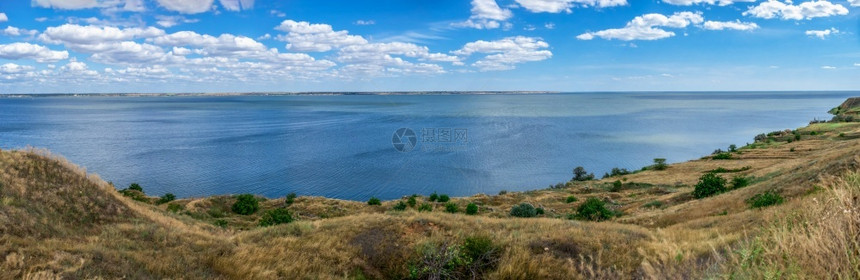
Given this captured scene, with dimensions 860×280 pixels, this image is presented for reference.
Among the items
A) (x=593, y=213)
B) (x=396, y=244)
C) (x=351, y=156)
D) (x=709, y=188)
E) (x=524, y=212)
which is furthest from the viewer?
(x=351, y=156)

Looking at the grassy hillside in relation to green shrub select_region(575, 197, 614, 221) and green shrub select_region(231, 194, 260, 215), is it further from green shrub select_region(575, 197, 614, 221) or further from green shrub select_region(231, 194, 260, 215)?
green shrub select_region(231, 194, 260, 215)

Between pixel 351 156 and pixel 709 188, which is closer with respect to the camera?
pixel 709 188

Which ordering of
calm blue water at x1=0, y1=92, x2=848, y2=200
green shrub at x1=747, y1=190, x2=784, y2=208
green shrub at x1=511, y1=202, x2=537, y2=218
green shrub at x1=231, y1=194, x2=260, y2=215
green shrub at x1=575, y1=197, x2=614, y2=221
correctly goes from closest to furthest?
green shrub at x1=747, y1=190, x2=784, y2=208
green shrub at x1=575, y1=197, x2=614, y2=221
green shrub at x1=511, y1=202, x2=537, y2=218
green shrub at x1=231, y1=194, x2=260, y2=215
calm blue water at x1=0, y1=92, x2=848, y2=200

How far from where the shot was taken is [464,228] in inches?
494

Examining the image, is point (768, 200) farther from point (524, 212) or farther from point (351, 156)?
point (351, 156)

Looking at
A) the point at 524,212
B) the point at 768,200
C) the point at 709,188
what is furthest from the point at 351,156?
the point at 768,200

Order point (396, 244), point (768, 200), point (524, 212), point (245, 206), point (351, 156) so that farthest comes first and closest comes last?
1. point (351, 156)
2. point (245, 206)
3. point (524, 212)
4. point (768, 200)
5. point (396, 244)

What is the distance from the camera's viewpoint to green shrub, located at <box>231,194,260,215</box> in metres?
29.3

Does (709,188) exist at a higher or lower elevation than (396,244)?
lower

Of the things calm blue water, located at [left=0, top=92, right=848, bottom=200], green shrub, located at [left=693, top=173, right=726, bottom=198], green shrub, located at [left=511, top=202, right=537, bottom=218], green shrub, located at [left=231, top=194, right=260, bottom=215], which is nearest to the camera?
green shrub, located at [left=511, top=202, right=537, bottom=218]

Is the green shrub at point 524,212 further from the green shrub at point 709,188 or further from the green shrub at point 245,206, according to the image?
the green shrub at point 245,206

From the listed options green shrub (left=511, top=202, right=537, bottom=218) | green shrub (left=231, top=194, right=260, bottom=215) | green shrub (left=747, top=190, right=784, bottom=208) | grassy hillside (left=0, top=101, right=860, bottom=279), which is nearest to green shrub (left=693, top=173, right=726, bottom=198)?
green shrub (left=747, top=190, right=784, bottom=208)

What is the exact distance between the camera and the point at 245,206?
29781 mm

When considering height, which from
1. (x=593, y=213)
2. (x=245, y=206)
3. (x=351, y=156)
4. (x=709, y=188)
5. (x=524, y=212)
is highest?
(x=709, y=188)
